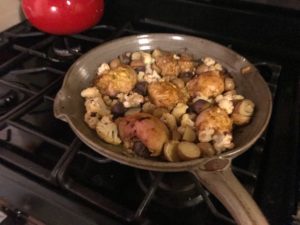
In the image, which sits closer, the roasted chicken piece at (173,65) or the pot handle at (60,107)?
the pot handle at (60,107)

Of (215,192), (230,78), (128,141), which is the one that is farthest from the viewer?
(230,78)

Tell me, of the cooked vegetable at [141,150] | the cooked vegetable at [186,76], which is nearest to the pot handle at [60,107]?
the cooked vegetable at [141,150]

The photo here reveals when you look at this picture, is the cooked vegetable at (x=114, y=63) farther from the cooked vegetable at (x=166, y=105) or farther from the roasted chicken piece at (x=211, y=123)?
the roasted chicken piece at (x=211, y=123)

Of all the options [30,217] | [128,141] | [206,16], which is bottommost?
[30,217]

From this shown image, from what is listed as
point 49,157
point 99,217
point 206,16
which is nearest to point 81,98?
point 49,157

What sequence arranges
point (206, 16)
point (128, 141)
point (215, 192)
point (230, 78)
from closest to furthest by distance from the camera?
point (215, 192) < point (128, 141) < point (230, 78) < point (206, 16)

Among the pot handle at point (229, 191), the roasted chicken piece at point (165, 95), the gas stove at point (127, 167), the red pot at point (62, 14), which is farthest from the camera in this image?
the red pot at point (62, 14)

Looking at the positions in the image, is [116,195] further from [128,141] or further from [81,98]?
[81,98]
